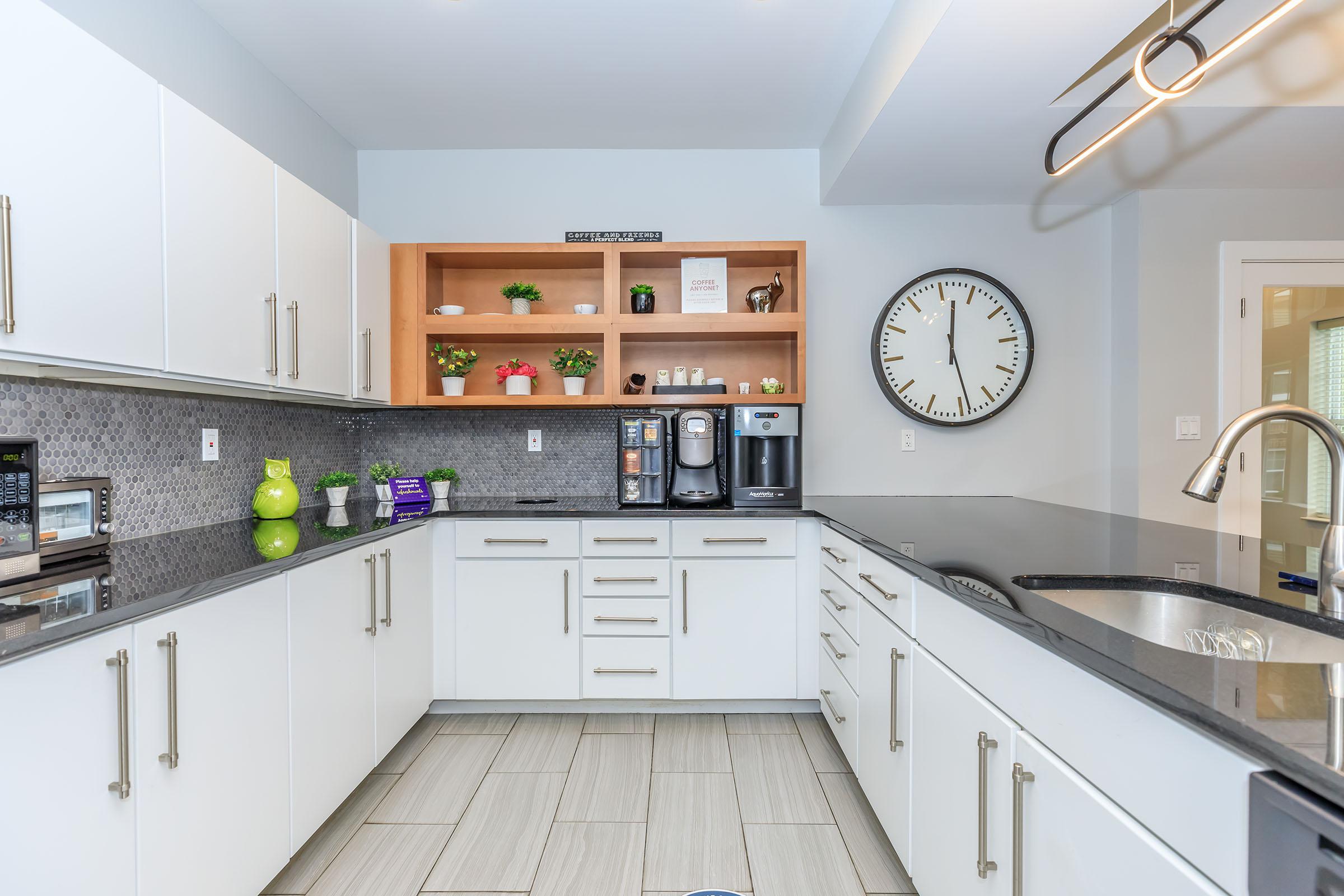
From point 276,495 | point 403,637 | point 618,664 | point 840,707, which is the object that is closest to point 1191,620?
point 840,707

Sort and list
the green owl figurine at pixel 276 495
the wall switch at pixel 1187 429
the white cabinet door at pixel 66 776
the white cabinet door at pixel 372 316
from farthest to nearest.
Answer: the wall switch at pixel 1187 429
the white cabinet door at pixel 372 316
the green owl figurine at pixel 276 495
the white cabinet door at pixel 66 776

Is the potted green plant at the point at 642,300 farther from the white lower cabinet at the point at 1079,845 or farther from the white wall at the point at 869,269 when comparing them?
the white lower cabinet at the point at 1079,845

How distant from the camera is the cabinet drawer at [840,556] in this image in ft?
6.63

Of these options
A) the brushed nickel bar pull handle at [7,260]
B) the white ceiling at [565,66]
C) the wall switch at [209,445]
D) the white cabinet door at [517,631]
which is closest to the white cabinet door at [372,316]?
the wall switch at [209,445]

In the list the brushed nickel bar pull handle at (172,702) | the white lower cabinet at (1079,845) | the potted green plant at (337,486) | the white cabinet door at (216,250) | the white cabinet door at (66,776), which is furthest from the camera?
the potted green plant at (337,486)

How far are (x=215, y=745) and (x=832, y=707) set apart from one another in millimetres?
1862

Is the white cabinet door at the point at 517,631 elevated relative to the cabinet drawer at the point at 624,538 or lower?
lower

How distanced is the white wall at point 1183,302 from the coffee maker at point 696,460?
195cm

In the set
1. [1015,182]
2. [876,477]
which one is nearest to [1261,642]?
[876,477]

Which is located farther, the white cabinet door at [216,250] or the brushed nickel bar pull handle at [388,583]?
the brushed nickel bar pull handle at [388,583]

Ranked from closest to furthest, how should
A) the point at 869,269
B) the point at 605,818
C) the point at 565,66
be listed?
the point at 605,818
the point at 565,66
the point at 869,269

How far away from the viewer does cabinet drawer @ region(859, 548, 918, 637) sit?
5.07ft

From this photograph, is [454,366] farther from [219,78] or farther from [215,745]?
[215,745]

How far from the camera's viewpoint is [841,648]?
2182 mm
